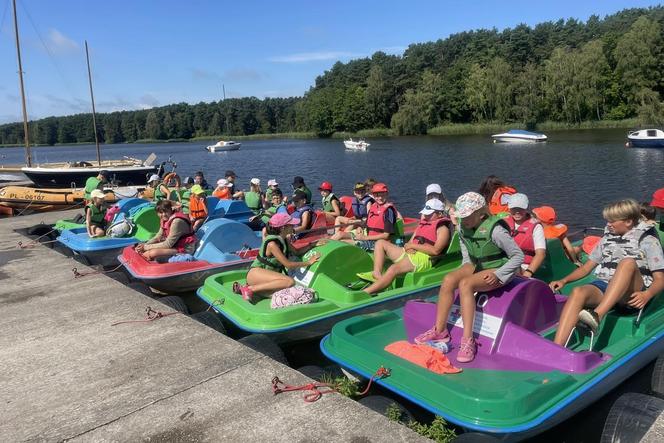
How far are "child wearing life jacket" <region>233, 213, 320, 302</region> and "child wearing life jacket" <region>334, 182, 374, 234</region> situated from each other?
3201mm

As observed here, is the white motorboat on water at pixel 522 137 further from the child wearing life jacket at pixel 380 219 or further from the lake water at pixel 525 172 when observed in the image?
the child wearing life jacket at pixel 380 219

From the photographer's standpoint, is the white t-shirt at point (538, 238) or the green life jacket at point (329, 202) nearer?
the white t-shirt at point (538, 238)

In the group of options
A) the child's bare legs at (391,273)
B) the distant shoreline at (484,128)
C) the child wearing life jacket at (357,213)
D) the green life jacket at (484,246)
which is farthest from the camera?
the distant shoreline at (484,128)

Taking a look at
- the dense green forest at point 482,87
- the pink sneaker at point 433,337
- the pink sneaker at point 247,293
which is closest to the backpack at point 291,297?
the pink sneaker at point 247,293

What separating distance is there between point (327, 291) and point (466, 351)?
2.20m

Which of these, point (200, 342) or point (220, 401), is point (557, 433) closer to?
point (220, 401)

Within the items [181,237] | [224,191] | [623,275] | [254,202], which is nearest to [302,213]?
[181,237]

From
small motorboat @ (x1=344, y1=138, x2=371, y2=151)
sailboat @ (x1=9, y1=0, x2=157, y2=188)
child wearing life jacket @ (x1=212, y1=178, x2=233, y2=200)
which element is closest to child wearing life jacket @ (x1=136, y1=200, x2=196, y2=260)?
child wearing life jacket @ (x1=212, y1=178, x2=233, y2=200)

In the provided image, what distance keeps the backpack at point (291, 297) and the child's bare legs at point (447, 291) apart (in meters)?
1.73

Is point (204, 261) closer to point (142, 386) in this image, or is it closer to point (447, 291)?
point (142, 386)

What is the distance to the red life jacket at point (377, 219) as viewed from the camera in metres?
7.68

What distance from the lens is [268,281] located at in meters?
6.14

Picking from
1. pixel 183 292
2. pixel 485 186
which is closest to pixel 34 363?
pixel 183 292

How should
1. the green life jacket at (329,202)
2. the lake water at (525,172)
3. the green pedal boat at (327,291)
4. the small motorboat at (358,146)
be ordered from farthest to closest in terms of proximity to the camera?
the small motorboat at (358,146), the lake water at (525,172), the green life jacket at (329,202), the green pedal boat at (327,291)
